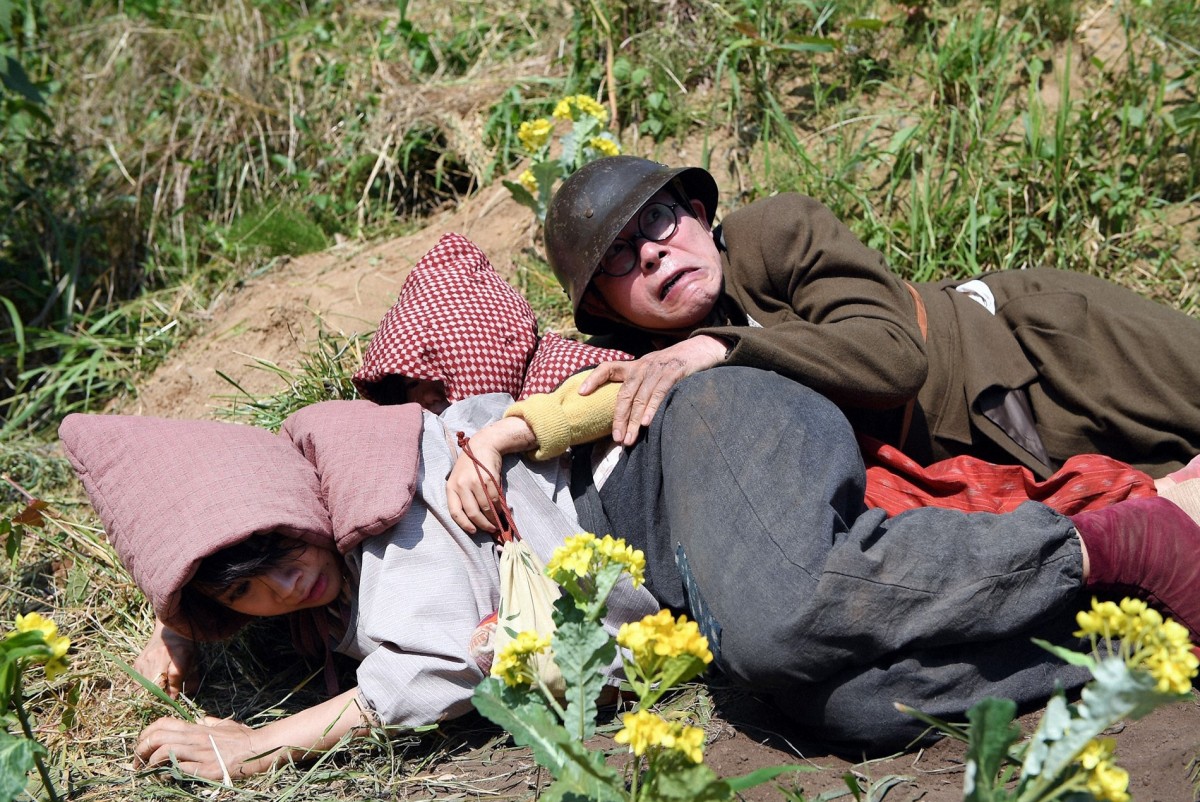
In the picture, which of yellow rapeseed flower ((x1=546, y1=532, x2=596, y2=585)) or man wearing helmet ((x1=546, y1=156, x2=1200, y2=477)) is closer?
yellow rapeseed flower ((x1=546, y1=532, x2=596, y2=585))

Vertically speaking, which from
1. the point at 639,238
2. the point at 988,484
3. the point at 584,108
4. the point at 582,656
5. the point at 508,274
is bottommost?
the point at 508,274

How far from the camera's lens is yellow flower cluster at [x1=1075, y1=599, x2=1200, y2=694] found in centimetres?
128

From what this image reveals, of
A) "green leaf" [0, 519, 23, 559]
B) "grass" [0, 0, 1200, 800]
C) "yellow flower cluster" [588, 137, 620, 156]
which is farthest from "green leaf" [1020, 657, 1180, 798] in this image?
"green leaf" [0, 519, 23, 559]

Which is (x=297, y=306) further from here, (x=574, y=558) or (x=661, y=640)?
(x=661, y=640)

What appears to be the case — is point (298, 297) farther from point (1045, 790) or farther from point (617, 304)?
point (1045, 790)

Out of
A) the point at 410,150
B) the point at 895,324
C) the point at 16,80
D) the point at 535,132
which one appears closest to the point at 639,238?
the point at 895,324

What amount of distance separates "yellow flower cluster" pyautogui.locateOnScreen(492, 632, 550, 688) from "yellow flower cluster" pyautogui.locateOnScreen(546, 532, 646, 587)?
94 millimetres

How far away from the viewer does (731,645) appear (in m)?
2.04

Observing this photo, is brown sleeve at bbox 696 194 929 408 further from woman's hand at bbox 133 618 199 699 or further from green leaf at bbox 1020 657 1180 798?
woman's hand at bbox 133 618 199 699

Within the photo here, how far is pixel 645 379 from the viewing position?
93.6 inches

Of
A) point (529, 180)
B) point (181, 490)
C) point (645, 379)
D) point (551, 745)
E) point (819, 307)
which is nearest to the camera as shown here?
point (551, 745)

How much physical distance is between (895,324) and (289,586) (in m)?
1.42

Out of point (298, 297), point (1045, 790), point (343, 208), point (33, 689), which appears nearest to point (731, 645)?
point (1045, 790)

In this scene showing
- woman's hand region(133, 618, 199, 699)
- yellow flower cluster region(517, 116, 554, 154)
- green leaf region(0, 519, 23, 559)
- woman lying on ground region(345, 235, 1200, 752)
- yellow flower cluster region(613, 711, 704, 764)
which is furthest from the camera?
yellow flower cluster region(517, 116, 554, 154)
